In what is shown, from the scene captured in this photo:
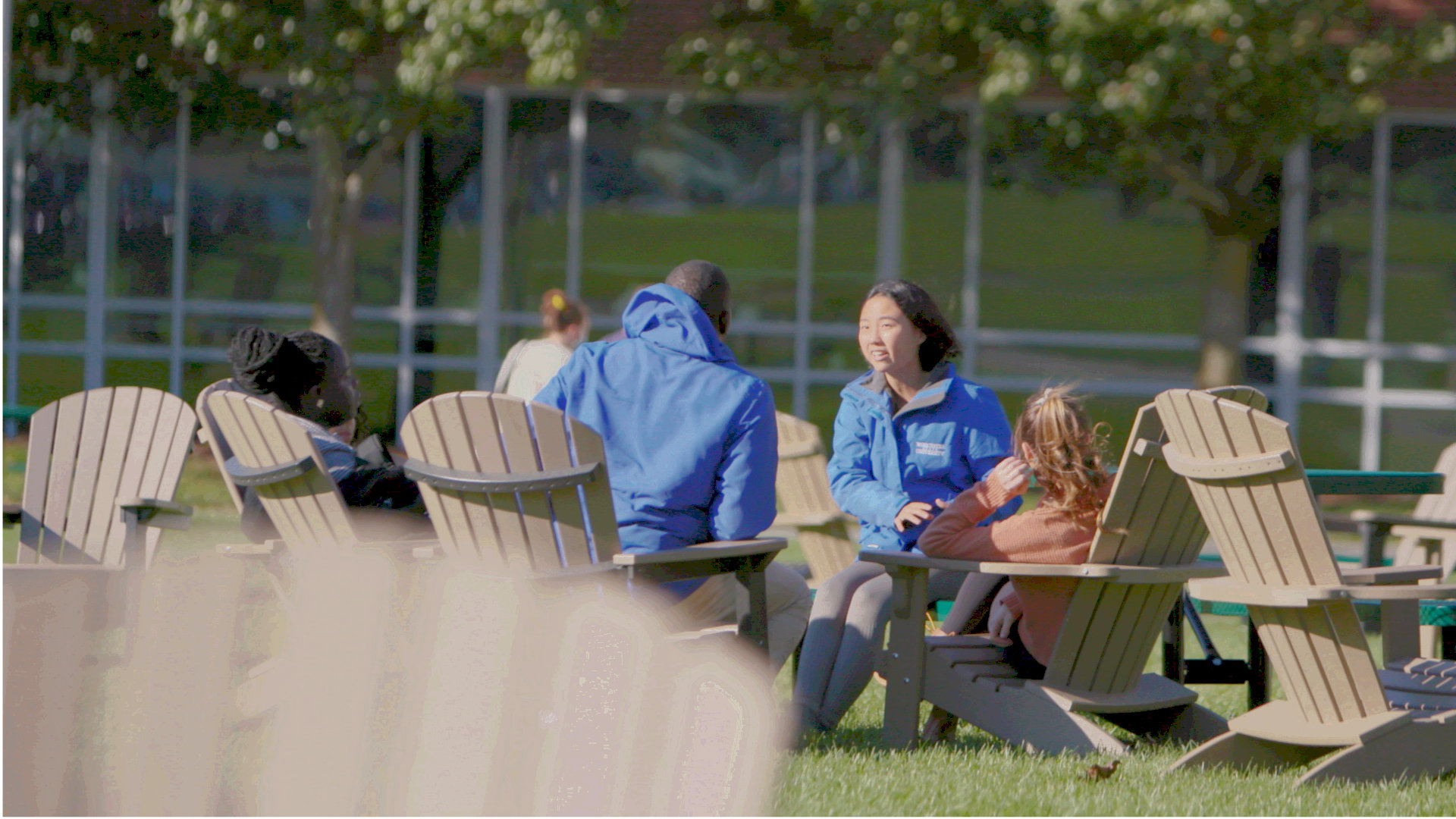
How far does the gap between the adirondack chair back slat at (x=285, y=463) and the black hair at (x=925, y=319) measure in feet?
→ 5.92

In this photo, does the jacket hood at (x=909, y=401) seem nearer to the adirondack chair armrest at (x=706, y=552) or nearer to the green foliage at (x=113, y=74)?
the adirondack chair armrest at (x=706, y=552)

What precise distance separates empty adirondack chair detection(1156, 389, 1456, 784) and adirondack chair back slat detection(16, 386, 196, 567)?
10.5 feet

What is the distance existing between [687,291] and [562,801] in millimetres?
1497

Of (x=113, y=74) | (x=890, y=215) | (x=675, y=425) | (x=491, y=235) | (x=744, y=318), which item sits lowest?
(x=675, y=425)

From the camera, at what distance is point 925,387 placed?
4879 mm

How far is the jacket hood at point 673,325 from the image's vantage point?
4.16m

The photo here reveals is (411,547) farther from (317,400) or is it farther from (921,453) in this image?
(921,453)

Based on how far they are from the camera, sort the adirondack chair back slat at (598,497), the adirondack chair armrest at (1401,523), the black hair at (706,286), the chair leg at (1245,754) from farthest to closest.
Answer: the adirondack chair armrest at (1401,523) < the black hair at (706,286) < the chair leg at (1245,754) < the adirondack chair back slat at (598,497)

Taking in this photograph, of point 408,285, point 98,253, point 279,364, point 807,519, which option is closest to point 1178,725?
point 807,519

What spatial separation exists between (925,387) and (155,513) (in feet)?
8.23

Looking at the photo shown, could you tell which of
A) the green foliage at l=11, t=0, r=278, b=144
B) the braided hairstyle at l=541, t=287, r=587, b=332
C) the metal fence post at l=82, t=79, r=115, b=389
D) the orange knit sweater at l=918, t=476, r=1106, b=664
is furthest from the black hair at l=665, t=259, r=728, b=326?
the metal fence post at l=82, t=79, r=115, b=389

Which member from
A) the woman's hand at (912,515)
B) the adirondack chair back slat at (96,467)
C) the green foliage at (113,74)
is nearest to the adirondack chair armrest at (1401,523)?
the woman's hand at (912,515)

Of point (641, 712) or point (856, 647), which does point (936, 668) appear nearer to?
point (856, 647)

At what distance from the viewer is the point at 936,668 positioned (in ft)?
14.8
